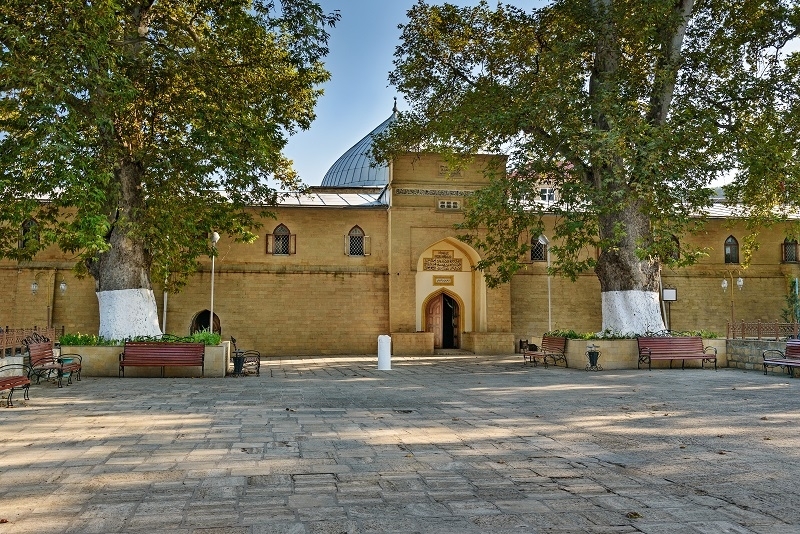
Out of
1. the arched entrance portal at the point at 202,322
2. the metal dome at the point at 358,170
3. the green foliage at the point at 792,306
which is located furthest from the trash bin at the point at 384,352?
the green foliage at the point at 792,306

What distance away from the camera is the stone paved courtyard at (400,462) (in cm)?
385

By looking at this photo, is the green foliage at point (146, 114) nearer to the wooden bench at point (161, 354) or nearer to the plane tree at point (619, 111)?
the wooden bench at point (161, 354)

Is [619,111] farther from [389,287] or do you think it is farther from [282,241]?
[282,241]

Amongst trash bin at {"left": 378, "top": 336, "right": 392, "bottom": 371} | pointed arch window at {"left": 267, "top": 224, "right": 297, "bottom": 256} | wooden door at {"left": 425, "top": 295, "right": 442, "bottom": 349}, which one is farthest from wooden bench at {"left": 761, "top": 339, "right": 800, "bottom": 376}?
pointed arch window at {"left": 267, "top": 224, "right": 297, "bottom": 256}

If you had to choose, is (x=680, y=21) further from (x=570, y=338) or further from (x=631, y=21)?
(x=570, y=338)

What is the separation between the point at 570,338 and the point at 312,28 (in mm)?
9706

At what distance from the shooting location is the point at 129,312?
13922mm

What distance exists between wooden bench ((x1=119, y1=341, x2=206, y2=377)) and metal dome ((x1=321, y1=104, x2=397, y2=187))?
1737 cm

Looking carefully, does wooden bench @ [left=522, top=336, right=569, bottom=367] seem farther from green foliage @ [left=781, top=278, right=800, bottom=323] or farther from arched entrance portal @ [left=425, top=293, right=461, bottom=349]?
green foliage @ [left=781, top=278, right=800, bottom=323]

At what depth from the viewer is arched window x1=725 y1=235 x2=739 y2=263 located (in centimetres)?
2544

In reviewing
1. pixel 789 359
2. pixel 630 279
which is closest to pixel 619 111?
pixel 630 279

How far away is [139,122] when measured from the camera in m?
14.2

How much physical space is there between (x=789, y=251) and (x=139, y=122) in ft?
79.9

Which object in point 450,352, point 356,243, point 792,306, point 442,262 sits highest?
point 356,243
